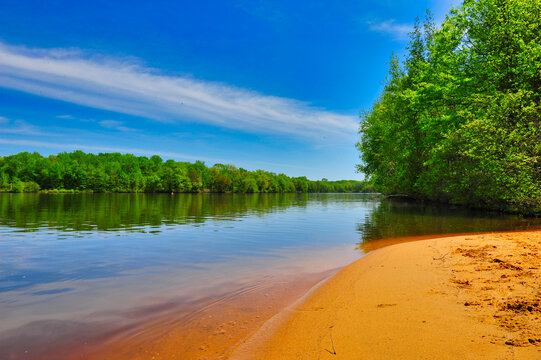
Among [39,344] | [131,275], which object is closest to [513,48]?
[131,275]

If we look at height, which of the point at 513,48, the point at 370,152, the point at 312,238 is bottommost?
the point at 312,238

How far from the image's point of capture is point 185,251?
38.4 ft

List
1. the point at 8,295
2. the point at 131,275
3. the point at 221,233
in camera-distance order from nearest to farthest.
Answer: the point at 8,295 < the point at 131,275 < the point at 221,233

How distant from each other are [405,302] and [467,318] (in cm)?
110

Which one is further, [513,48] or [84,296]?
[513,48]

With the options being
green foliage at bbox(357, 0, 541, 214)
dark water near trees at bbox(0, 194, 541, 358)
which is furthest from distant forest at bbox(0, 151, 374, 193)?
dark water near trees at bbox(0, 194, 541, 358)

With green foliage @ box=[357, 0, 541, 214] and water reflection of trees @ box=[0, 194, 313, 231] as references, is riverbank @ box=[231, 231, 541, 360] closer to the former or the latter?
green foliage @ box=[357, 0, 541, 214]

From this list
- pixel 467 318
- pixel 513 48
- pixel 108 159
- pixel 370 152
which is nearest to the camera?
pixel 467 318

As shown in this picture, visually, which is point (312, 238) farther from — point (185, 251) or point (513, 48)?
point (513, 48)

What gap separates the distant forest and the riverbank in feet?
405

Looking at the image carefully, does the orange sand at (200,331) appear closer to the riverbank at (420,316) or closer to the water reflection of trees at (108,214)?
the riverbank at (420,316)

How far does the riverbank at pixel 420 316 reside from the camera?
3.48m

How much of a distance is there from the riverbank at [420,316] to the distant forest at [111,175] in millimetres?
123539

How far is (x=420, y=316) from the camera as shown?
14.6 ft
